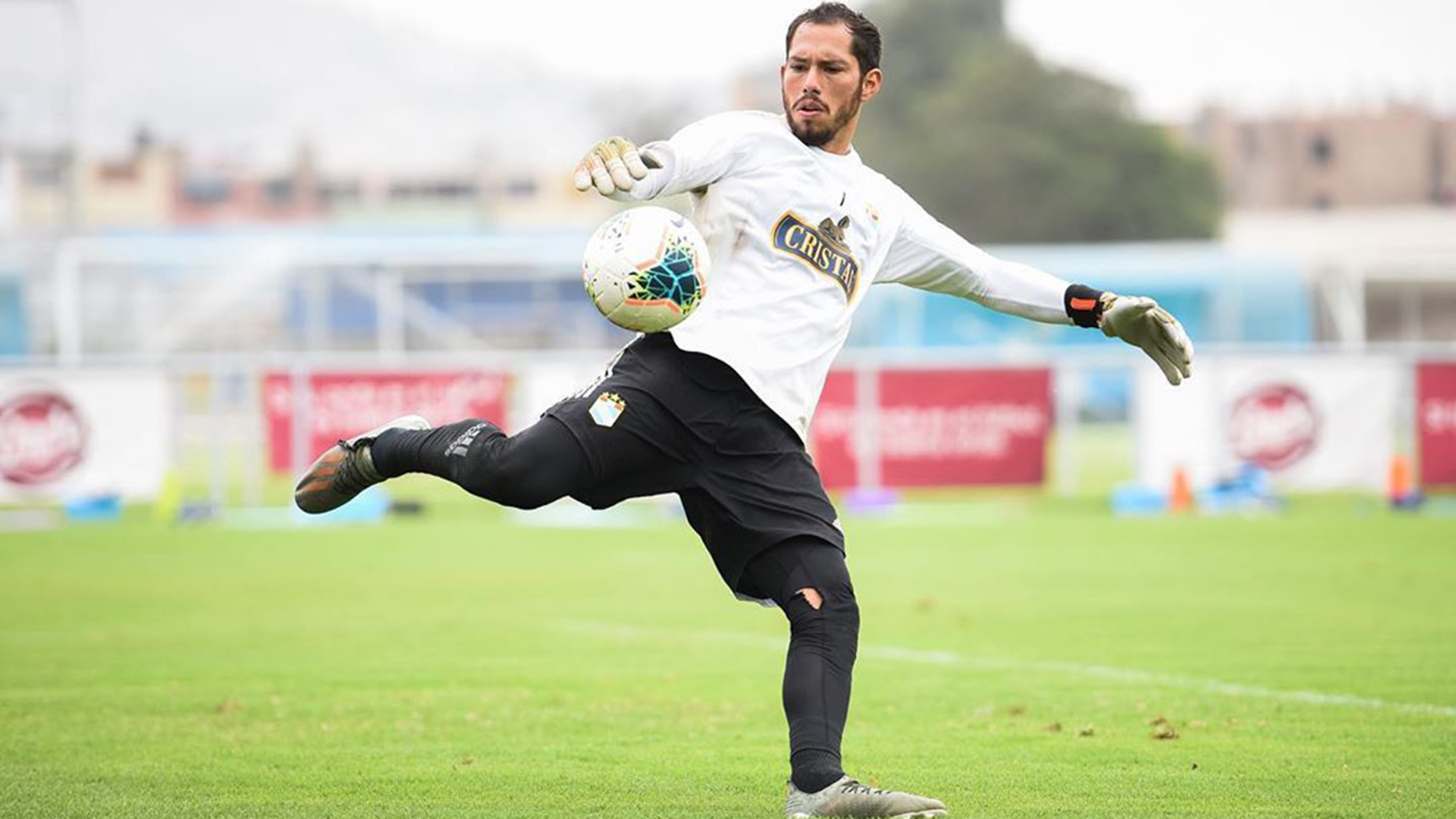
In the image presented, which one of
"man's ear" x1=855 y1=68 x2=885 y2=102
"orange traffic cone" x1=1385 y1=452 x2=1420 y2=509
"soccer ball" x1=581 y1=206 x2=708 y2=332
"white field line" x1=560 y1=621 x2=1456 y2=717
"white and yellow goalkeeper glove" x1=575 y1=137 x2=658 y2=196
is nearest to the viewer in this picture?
"white and yellow goalkeeper glove" x1=575 y1=137 x2=658 y2=196

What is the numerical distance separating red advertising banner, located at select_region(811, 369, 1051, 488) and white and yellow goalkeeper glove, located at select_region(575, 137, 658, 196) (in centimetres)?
1972

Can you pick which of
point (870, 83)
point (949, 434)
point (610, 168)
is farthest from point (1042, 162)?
point (610, 168)

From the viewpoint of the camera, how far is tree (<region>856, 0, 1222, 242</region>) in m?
86.9

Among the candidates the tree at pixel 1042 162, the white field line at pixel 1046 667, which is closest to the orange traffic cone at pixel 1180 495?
the white field line at pixel 1046 667

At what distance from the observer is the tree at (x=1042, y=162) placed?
86.9 metres

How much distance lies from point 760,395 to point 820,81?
1075 millimetres

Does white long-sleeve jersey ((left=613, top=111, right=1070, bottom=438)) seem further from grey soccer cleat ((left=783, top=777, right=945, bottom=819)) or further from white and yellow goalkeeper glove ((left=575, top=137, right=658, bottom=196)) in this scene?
grey soccer cleat ((left=783, top=777, right=945, bottom=819))

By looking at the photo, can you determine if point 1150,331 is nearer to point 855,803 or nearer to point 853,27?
point 853,27

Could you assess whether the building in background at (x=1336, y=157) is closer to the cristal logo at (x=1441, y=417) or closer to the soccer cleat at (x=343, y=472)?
the cristal logo at (x=1441, y=417)

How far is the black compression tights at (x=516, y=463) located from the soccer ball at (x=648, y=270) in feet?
1.57

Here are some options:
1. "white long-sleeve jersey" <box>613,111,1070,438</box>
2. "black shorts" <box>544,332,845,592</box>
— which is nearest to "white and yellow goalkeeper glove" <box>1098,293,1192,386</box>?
"white long-sleeve jersey" <box>613,111,1070,438</box>

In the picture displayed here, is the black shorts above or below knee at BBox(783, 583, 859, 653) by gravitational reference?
above

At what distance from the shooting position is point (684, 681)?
11086 millimetres

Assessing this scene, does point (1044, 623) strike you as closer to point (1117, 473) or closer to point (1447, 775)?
point (1447, 775)
